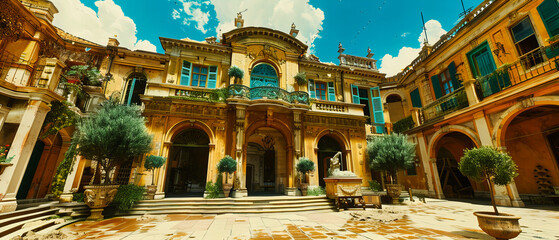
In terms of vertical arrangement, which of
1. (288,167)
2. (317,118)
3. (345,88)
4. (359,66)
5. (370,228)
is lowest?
(370,228)

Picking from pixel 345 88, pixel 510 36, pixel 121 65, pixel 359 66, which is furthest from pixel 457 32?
pixel 121 65

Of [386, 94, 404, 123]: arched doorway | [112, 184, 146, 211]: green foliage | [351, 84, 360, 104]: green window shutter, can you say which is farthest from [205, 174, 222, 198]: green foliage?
[386, 94, 404, 123]: arched doorway

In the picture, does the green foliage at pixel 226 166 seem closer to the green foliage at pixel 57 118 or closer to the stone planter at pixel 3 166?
the green foliage at pixel 57 118

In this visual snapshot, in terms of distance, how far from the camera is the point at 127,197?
8047 mm

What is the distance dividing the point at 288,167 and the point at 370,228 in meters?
6.55

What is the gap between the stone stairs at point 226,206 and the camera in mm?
8156

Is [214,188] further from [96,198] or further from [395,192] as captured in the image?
[395,192]

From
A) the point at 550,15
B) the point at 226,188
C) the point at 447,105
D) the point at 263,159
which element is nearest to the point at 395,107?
the point at 447,105

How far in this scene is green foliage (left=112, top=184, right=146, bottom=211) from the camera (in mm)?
7895

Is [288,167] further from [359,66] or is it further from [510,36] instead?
[510,36]

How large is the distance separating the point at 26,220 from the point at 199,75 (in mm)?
9289

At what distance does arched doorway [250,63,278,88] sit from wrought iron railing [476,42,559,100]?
11.2 meters

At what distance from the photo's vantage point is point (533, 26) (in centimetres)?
953

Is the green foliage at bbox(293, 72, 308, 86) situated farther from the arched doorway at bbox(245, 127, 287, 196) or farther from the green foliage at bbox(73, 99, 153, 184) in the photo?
the green foliage at bbox(73, 99, 153, 184)
